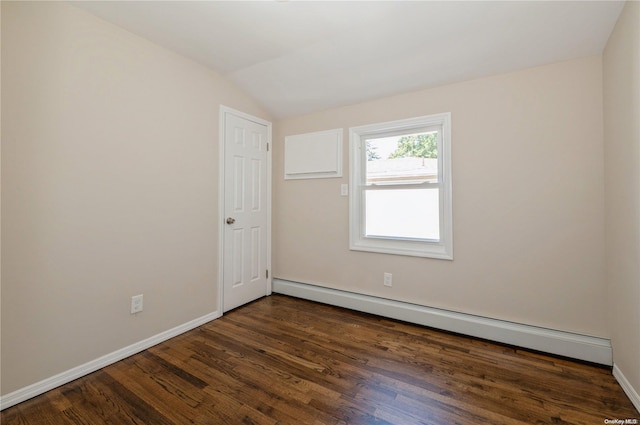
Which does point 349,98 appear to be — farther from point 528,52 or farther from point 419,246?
point 419,246

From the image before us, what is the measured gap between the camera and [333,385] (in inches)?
65.9

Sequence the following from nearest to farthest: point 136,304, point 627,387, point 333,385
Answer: point 627,387
point 333,385
point 136,304

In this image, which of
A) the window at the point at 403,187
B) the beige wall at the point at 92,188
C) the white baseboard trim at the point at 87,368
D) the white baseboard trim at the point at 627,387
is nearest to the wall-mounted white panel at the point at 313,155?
the window at the point at 403,187

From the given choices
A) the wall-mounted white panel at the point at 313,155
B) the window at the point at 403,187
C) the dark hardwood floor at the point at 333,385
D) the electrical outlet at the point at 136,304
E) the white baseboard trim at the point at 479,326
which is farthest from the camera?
the wall-mounted white panel at the point at 313,155

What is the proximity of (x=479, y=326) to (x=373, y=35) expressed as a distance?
8.24 ft

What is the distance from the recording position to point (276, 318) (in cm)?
268

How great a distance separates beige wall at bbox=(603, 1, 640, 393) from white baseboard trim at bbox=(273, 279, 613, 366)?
136 millimetres

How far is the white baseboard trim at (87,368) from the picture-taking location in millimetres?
1520

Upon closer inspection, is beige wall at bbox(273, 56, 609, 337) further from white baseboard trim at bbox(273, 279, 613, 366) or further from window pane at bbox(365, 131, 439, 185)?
window pane at bbox(365, 131, 439, 185)

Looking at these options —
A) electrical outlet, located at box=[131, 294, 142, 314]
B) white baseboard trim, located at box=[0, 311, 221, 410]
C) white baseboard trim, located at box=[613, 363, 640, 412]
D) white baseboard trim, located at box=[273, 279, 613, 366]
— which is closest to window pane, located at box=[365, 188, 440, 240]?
white baseboard trim, located at box=[273, 279, 613, 366]

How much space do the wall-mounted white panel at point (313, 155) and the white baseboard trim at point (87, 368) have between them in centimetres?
189

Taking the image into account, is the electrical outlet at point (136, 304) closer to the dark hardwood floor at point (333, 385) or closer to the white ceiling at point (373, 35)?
the dark hardwood floor at point (333, 385)

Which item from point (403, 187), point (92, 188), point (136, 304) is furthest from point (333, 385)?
point (92, 188)

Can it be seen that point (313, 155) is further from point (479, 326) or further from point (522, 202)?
point (479, 326)
